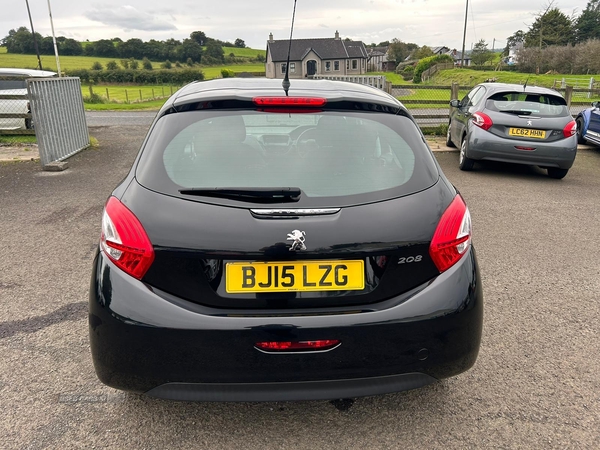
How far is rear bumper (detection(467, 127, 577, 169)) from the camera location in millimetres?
8234

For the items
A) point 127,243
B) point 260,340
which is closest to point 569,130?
point 260,340

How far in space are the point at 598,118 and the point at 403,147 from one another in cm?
1047

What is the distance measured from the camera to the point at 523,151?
8305 mm

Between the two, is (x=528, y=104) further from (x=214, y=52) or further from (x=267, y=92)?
(x=214, y=52)

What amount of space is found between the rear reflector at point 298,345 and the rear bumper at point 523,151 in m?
7.35

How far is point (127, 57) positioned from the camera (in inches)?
2960

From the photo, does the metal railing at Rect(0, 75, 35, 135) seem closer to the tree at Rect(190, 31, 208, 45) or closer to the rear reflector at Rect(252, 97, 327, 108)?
the rear reflector at Rect(252, 97, 327, 108)

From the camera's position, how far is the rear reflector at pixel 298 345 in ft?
6.67

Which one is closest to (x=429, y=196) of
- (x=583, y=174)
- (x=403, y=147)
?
(x=403, y=147)

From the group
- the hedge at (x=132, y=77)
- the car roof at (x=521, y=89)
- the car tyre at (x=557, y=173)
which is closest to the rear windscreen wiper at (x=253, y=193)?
the car tyre at (x=557, y=173)

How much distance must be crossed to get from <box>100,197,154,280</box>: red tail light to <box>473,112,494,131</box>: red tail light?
25.2 feet

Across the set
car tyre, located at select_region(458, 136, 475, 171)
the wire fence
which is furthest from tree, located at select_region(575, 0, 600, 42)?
car tyre, located at select_region(458, 136, 475, 171)

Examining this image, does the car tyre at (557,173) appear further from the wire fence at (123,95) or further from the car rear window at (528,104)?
the wire fence at (123,95)

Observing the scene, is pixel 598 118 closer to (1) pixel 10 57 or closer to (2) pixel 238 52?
(1) pixel 10 57
